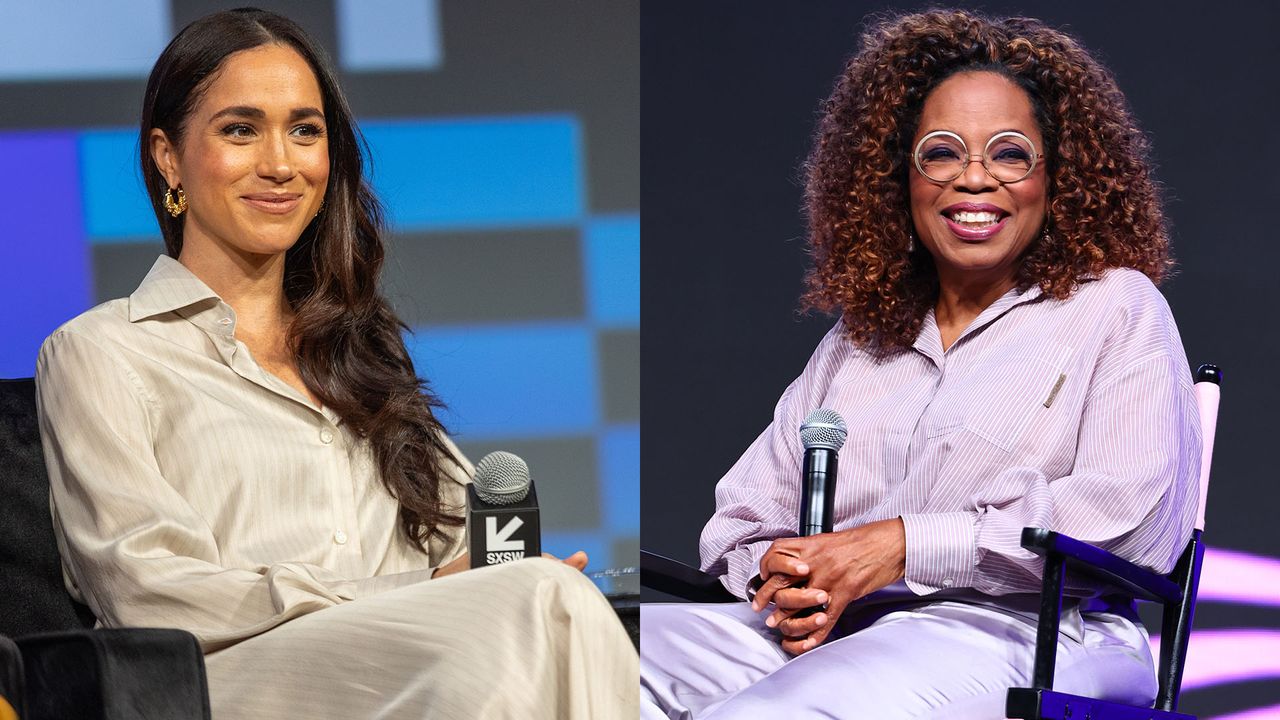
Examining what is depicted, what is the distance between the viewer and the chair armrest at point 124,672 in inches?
80.8

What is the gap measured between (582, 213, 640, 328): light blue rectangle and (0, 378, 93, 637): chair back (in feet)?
6.00

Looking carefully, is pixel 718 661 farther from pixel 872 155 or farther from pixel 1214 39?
pixel 1214 39

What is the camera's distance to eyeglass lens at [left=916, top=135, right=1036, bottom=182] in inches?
113

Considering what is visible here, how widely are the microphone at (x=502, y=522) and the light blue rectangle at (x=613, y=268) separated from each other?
6.31ft

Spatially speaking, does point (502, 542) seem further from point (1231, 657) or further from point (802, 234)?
point (1231, 657)

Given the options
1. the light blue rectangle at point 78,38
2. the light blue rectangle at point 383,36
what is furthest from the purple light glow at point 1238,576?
the light blue rectangle at point 78,38

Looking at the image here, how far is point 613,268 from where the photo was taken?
13.6 feet

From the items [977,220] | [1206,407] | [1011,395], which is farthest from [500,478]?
[1206,407]

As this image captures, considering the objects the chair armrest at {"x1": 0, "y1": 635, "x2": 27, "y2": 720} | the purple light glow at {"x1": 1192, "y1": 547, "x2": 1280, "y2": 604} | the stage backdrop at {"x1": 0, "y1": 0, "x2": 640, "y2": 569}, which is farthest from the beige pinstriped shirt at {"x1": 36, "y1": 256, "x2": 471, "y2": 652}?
the purple light glow at {"x1": 1192, "y1": 547, "x2": 1280, "y2": 604}

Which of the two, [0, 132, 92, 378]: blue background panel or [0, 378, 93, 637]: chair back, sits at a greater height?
[0, 132, 92, 378]: blue background panel

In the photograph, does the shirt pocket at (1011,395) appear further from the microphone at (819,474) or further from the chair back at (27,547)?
the chair back at (27,547)

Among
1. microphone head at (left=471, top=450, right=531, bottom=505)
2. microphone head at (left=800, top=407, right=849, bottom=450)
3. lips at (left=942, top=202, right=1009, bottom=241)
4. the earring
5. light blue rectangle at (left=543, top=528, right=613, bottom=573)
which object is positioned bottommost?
light blue rectangle at (left=543, top=528, right=613, bottom=573)

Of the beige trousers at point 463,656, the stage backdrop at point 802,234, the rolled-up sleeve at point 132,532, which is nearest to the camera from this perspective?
the beige trousers at point 463,656

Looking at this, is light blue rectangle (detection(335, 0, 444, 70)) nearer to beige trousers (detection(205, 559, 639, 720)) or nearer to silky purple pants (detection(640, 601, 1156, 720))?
silky purple pants (detection(640, 601, 1156, 720))
